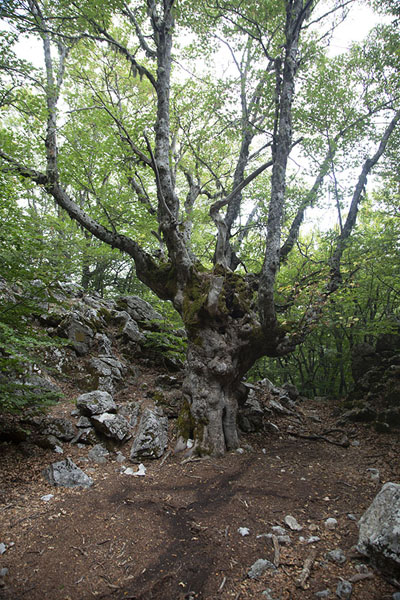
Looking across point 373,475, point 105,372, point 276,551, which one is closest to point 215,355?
point 105,372

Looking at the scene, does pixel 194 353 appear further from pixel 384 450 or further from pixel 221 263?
pixel 384 450

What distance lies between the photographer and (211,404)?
6.01 meters

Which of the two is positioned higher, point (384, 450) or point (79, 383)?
point (79, 383)

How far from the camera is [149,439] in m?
5.55

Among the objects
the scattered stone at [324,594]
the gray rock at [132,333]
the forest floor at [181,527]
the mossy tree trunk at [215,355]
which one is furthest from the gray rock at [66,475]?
the gray rock at [132,333]

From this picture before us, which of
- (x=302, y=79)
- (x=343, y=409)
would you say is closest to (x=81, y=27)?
(x=302, y=79)

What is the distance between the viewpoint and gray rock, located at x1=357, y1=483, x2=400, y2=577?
246 centimetres

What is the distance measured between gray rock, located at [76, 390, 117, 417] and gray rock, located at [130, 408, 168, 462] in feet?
2.46

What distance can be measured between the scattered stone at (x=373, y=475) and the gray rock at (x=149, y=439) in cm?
362

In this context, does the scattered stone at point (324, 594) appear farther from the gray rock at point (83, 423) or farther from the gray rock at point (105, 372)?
the gray rock at point (105, 372)

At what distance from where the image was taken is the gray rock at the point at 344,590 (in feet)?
7.70

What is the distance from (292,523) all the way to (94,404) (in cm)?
402

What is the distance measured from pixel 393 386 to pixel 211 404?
222 inches

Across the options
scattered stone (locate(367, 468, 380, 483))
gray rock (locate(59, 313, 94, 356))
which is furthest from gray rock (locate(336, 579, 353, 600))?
gray rock (locate(59, 313, 94, 356))
